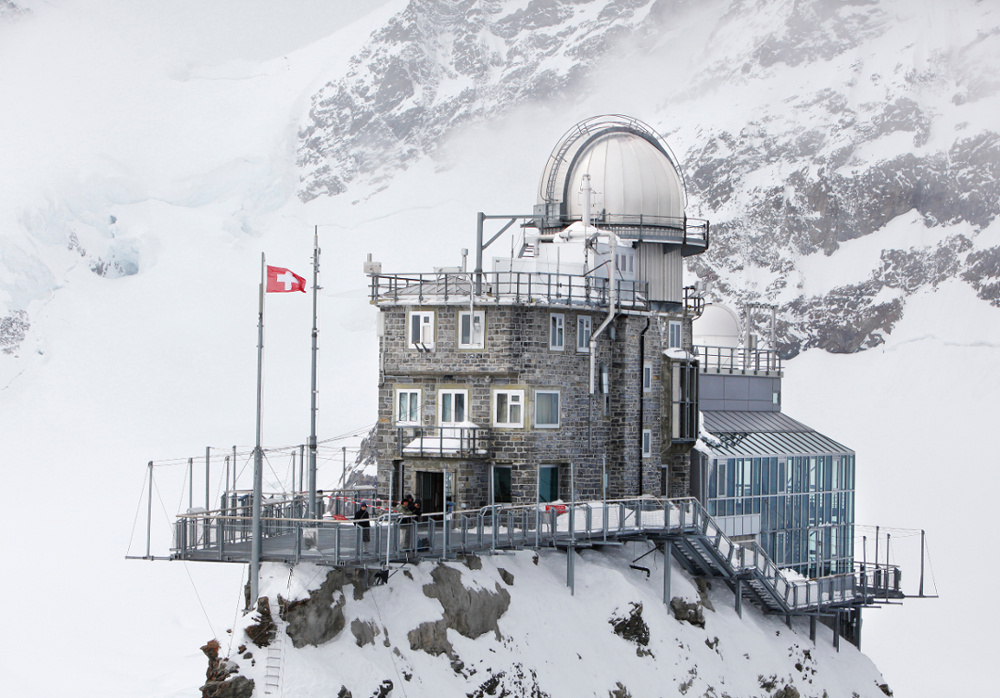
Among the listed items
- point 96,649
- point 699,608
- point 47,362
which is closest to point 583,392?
point 699,608

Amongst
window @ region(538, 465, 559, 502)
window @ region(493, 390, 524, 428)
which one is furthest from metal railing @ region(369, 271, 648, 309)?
window @ region(538, 465, 559, 502)

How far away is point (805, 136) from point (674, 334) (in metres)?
118

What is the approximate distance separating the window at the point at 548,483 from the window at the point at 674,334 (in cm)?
1157

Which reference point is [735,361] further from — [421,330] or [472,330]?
[421,330]

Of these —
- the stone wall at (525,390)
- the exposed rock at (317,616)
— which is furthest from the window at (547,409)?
the exposed rock at (317,616)

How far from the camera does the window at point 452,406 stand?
4991cm

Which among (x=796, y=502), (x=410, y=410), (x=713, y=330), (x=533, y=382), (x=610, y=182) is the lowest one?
(x=796, y=502)

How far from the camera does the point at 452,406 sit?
164 feet

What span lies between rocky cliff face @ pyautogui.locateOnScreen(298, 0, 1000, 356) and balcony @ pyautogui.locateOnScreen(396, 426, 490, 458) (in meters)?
109

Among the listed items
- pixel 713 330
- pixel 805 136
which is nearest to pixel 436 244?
pixel 805 136

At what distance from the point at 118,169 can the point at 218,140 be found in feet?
50.2

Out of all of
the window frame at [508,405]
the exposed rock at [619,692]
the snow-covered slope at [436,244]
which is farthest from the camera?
the snow-covered slope at [436,244]

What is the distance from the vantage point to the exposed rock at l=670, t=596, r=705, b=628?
164ft

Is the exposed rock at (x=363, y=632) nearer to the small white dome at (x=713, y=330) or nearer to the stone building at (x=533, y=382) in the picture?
the stone building at (x=533, y=382)
